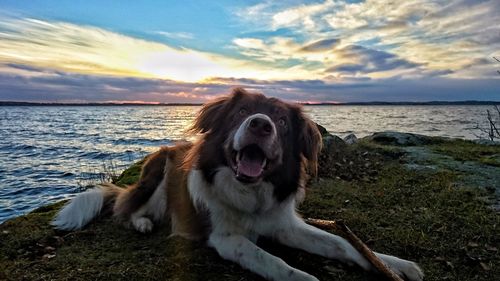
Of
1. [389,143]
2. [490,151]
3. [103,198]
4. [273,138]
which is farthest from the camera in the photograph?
[389,143]

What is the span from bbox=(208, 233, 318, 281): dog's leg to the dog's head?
0.58m

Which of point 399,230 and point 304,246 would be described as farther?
point 399,230

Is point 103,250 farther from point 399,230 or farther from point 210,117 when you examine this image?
point 399,230

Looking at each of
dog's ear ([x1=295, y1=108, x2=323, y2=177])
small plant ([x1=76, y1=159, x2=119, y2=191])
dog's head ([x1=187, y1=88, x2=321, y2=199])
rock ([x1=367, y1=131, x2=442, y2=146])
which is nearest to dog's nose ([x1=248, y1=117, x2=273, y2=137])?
dog's head ([x1=187, y1=88, x2=321, y2=199])

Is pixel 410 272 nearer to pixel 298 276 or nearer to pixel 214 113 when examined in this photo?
pixel 298 276

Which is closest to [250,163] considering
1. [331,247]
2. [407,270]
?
[331,247]

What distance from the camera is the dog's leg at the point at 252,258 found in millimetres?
3307

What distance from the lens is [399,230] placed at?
4.65m

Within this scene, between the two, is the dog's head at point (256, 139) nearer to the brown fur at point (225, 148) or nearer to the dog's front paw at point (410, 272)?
the brown fur at point (225, 148)

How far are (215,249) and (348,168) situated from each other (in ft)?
Answer: 15.6

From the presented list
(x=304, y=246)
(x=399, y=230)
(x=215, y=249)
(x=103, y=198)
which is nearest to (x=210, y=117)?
(x=215, y=249)

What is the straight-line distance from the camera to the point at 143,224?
15.8ft

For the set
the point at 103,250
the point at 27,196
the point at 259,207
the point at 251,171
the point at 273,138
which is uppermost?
the point at 273,138

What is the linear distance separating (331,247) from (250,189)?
964 mm
